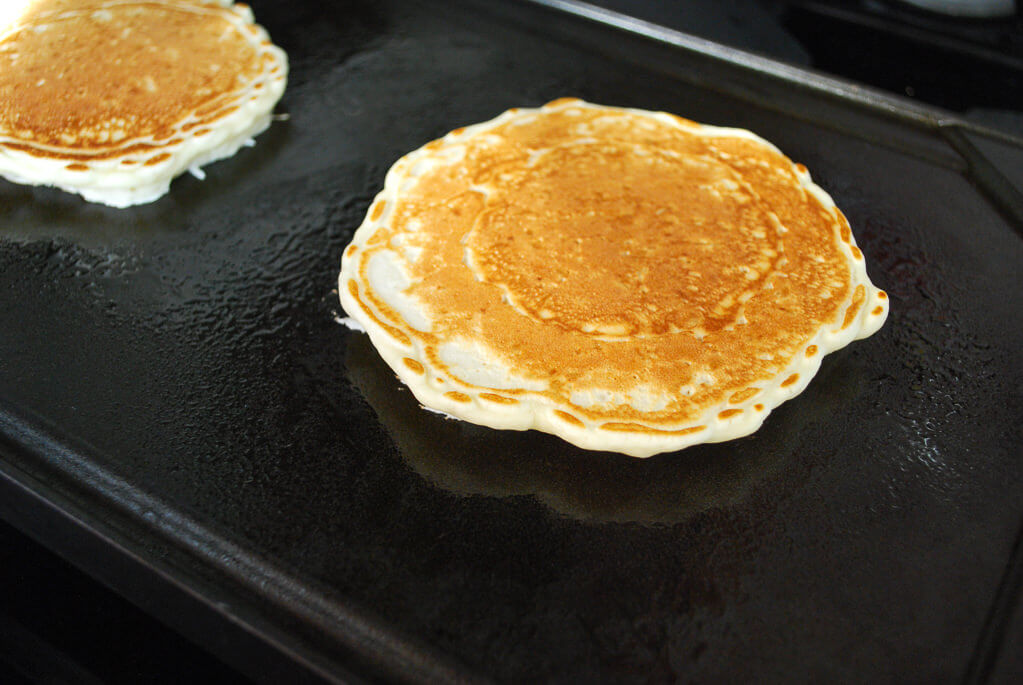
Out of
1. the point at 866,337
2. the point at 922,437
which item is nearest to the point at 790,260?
the point at 866,337

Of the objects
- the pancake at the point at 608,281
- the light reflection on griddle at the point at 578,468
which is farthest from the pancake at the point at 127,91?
the light reflection on griddle at the point at 578,468

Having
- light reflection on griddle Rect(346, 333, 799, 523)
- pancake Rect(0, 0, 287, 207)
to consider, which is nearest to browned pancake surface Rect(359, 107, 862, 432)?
light reflection on griddle Rect(346, 333, 799, 523)

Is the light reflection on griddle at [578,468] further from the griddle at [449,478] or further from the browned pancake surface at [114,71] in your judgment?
the browned pancake surface at [114,71]

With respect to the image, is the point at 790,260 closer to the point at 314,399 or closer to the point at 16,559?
the point at 314,399

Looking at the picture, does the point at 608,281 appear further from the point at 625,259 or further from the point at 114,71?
the point at 114,71

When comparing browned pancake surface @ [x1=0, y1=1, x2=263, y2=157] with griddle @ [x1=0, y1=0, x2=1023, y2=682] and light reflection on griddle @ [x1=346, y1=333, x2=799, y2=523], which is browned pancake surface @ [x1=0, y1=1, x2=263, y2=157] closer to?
griddle @ [x1=0, y1=0, x2=1023, y2=682]

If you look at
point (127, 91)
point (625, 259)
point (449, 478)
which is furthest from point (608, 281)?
point (127, 91)

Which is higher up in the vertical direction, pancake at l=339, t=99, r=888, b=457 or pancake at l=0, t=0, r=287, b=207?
pancake at l=339, t=99, r=888, b=457

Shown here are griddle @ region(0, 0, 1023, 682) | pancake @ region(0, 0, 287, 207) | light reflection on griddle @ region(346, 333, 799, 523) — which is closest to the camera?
griddle @ region(0, 0, 1023, 682)
